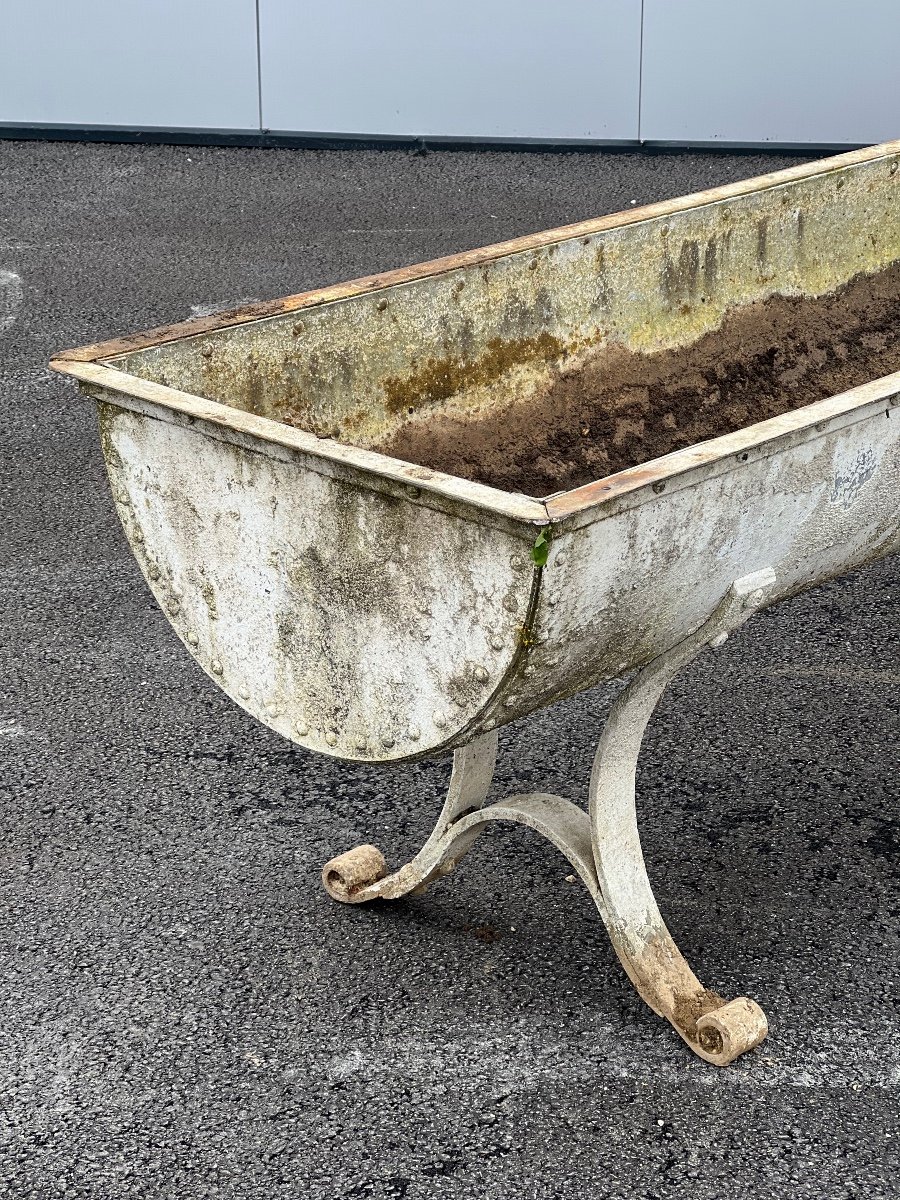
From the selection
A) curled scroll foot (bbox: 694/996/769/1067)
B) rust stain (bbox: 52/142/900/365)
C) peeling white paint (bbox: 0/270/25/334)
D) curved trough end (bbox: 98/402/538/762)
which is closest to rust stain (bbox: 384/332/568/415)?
rust stain (bbox: 52/142/900/365)

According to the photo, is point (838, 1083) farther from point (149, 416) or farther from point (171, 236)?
point (171, 236)

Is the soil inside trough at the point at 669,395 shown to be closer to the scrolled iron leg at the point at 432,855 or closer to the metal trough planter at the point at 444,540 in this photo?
the metal trough planter at the point at 444,540

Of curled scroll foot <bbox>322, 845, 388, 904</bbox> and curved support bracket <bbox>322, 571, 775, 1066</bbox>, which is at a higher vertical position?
curved support bracket <bbox>322, 571, 775, 1066</bbox>

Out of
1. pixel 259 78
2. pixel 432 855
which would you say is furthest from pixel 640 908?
pixel 259 78

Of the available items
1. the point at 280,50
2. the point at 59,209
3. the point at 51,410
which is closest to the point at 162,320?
the point at 51,410

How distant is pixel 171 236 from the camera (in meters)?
6.29

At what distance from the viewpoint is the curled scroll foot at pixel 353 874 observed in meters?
2.67

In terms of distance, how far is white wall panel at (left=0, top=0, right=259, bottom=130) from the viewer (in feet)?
24.1

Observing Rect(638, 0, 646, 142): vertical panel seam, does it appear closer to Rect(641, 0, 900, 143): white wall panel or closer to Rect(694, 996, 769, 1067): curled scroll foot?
Rect(641, 0, 900, 143): white wall panel

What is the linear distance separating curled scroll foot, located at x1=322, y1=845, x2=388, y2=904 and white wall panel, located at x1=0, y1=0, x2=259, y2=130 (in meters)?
5.50

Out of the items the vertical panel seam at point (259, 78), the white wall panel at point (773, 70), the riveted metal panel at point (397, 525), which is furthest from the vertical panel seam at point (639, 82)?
the riveted metal panel at point (397, 525)

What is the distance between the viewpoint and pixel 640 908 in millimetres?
2395

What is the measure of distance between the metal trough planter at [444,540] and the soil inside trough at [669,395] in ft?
0.23

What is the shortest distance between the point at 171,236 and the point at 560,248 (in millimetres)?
3688
